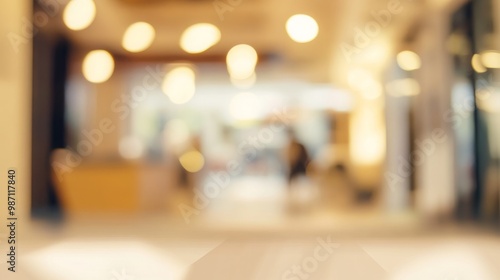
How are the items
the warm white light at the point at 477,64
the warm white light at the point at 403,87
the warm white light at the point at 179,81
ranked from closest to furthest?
the warm white light at the point at 477,64, the warm white light at the point at 403,87, the warm white light at the point at 179,81

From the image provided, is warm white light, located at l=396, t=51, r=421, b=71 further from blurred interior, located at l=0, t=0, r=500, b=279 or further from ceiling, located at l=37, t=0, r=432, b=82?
ceiling, located at l=37, t=0, r=432, b=82

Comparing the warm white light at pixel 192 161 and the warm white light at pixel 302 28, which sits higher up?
the warm white light at pixel 302 28

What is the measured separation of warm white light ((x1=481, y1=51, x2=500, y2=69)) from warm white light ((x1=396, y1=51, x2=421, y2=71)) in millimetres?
1508

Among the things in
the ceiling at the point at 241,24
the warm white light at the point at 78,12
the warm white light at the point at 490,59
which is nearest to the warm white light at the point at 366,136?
the ceiling at the point at 241,24

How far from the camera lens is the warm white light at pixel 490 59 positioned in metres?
4.46

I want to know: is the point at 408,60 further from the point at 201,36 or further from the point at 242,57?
the point at 201,36

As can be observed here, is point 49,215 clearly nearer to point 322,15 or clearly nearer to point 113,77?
point 322,15

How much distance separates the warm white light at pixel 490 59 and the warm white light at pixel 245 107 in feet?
25.4

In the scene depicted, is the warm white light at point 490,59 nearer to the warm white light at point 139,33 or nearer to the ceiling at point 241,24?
the ceiling at point 241,24

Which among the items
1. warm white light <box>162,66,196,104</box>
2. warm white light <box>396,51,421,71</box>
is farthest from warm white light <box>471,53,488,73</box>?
warm white light <box>162,66,196,104</box>

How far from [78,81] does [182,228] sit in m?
5.81

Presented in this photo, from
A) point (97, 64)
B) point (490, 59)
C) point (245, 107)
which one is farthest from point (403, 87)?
point (245, 107)

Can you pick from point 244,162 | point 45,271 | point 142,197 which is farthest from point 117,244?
point 244,162

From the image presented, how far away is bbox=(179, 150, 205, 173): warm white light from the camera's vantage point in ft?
30.2
